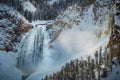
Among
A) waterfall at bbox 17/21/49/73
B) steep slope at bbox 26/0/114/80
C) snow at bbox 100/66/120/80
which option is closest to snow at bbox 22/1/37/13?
waterfall at bbox 17/21/49/73

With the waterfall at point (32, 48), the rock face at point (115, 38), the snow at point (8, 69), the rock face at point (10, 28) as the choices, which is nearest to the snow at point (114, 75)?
the rock face at point (115, 38)

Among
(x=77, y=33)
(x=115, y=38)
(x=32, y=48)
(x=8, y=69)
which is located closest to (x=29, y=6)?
(x=32, y=48)

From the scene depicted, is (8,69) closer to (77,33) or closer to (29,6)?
(77,33)

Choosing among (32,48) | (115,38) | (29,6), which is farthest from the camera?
(29,6)

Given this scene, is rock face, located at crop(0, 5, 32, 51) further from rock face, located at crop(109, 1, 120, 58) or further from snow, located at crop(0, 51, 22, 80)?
rock face, located at crop(109, 1, 120, 58)

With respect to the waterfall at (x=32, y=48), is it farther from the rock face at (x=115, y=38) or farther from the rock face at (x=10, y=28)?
the rock face at (x=115, y=38)

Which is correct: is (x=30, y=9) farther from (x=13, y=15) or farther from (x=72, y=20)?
(x=72, y=20)
